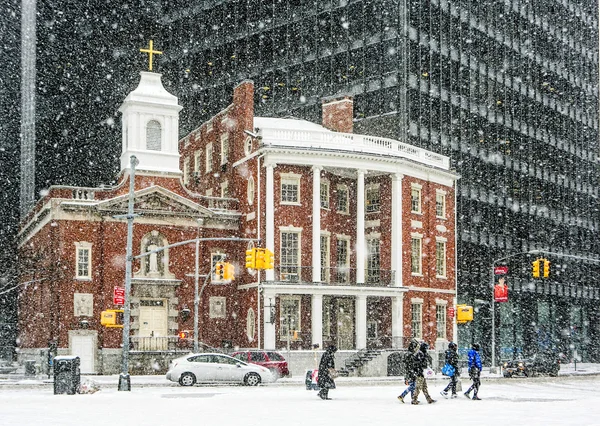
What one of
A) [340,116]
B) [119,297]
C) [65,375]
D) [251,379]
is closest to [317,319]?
[251,379]

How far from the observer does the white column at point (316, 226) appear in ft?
175

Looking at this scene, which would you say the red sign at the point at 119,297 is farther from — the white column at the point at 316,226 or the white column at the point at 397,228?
the white column at the point at 397,228

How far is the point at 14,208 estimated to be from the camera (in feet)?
288

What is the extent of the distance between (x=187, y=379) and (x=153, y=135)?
20.8 meters

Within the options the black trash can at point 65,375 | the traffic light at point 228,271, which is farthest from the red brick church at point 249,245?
the black trash can at point 65,375

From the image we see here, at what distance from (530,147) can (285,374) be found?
42649 millimetres

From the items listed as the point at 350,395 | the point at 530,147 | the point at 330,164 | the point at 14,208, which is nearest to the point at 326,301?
the point at 330,164

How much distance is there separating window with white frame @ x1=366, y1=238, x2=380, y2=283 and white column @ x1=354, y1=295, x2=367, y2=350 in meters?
2.24

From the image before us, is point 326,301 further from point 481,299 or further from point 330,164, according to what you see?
point 481,299

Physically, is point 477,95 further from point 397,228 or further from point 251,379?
point 251,379

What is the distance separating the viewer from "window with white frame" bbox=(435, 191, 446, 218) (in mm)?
59812

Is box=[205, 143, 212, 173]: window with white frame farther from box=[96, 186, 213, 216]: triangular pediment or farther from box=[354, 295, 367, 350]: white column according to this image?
box=[354, 295, 367, 350]: white column

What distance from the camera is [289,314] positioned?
53.6 meters

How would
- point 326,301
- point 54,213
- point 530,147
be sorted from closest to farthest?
point 54,213 → point 326,301 → point 530,147
